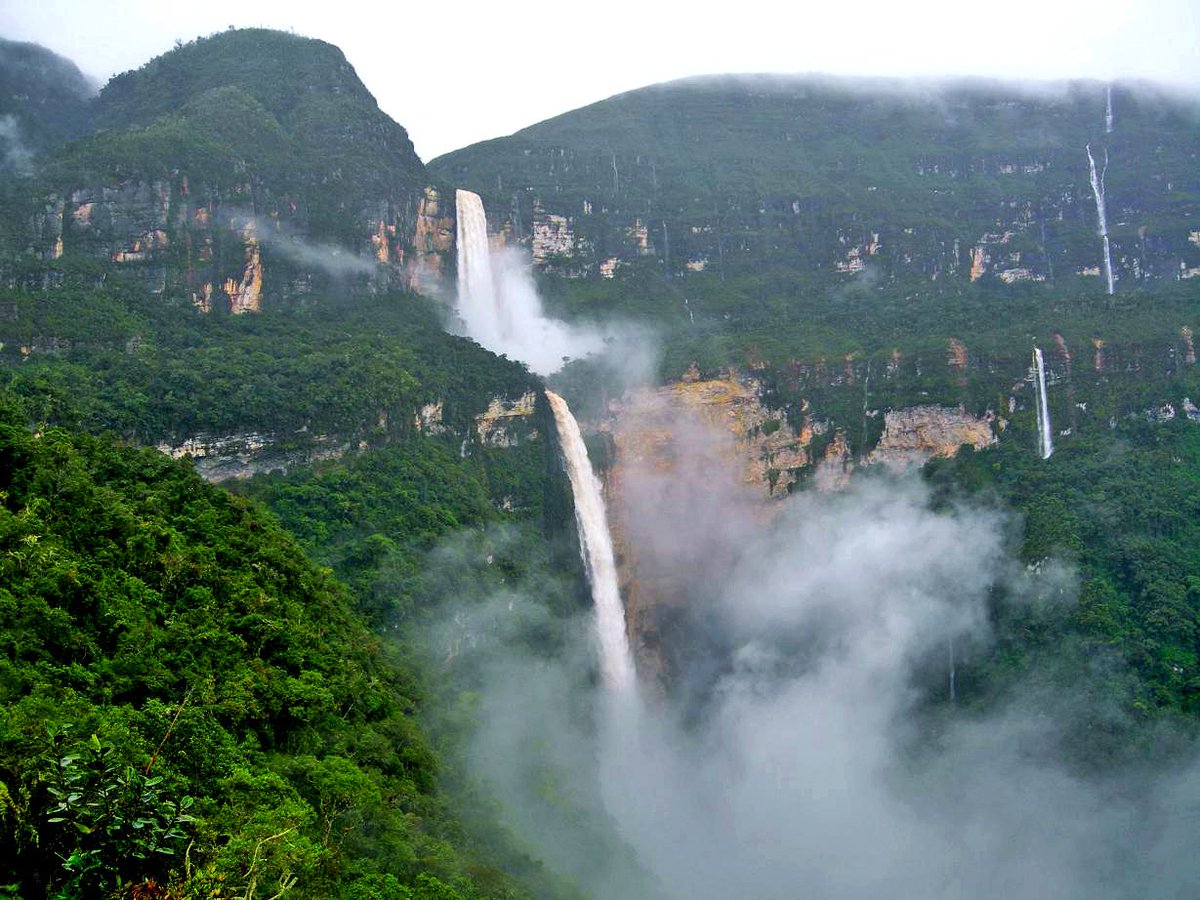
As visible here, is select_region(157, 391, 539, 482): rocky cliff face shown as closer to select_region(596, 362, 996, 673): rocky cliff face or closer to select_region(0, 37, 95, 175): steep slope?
select_region(596, 362, 996, 673): rocky cliff face

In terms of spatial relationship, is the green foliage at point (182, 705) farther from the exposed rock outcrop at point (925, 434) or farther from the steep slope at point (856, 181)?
the steep slope at point (856, 181)

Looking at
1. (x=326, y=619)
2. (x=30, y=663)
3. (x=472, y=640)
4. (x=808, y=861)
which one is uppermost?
(x=30, y=663)

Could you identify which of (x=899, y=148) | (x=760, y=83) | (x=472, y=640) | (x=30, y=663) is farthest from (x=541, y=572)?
(x=760, y=83)

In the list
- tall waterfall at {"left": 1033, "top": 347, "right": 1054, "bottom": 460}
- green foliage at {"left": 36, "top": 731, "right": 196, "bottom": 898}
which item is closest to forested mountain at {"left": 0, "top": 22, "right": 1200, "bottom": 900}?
green foliage at {"left": 36, "top": 731, "right": 196, "bottom": 898}

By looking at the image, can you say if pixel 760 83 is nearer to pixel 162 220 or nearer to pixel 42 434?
pixel 162 220

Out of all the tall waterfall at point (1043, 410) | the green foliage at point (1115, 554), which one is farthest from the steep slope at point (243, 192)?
the tall waterfall at point (1043, 410)

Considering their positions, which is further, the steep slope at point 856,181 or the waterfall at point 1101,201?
the steep slope at point 856,181
